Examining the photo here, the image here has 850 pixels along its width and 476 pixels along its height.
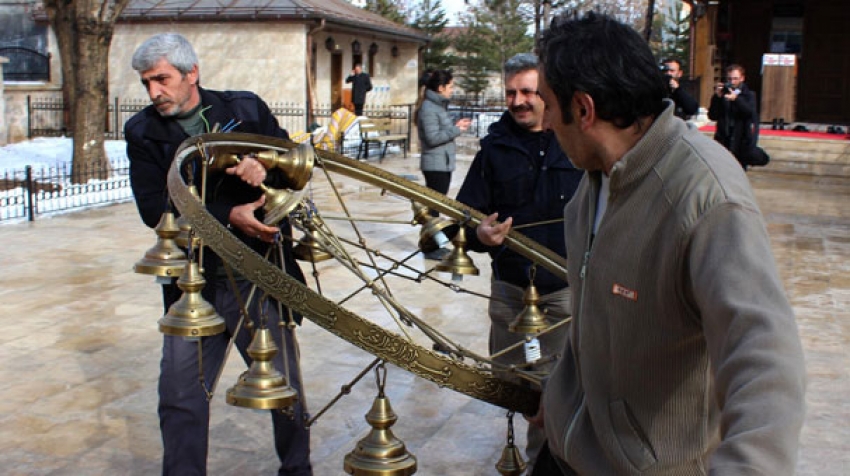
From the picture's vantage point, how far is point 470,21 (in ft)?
194

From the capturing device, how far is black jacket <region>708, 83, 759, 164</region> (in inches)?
521

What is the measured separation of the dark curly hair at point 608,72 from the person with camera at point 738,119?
11.5m

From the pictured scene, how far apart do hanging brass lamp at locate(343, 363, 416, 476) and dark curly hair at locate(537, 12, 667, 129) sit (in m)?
1.13

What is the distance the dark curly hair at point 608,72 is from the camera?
220cm

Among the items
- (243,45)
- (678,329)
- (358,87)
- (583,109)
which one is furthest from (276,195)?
(243,45)

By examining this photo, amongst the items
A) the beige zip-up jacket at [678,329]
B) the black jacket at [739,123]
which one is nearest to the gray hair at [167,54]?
the beige zip-up jacket at [678,329]

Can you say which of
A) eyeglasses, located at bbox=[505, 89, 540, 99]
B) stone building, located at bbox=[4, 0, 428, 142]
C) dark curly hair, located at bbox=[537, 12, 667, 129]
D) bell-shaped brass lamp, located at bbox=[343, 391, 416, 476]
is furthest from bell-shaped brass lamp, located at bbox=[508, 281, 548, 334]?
stone building, located at bbox=[4, 0, 428, 142]

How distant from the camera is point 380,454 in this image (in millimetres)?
2990

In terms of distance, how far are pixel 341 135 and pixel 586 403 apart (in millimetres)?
18036

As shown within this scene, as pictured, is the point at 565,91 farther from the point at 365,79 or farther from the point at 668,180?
the point at 365,79

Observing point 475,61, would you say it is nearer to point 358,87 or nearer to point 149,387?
point 358,87

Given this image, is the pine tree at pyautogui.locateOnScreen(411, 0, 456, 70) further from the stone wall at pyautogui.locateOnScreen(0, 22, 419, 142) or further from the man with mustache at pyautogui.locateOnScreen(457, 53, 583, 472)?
the man with mustache at pyautogui.locateOnScreen(457, 53, 583, 472)

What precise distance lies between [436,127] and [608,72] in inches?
343

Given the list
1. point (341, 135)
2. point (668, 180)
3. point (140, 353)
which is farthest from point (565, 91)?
point (341, 135)
